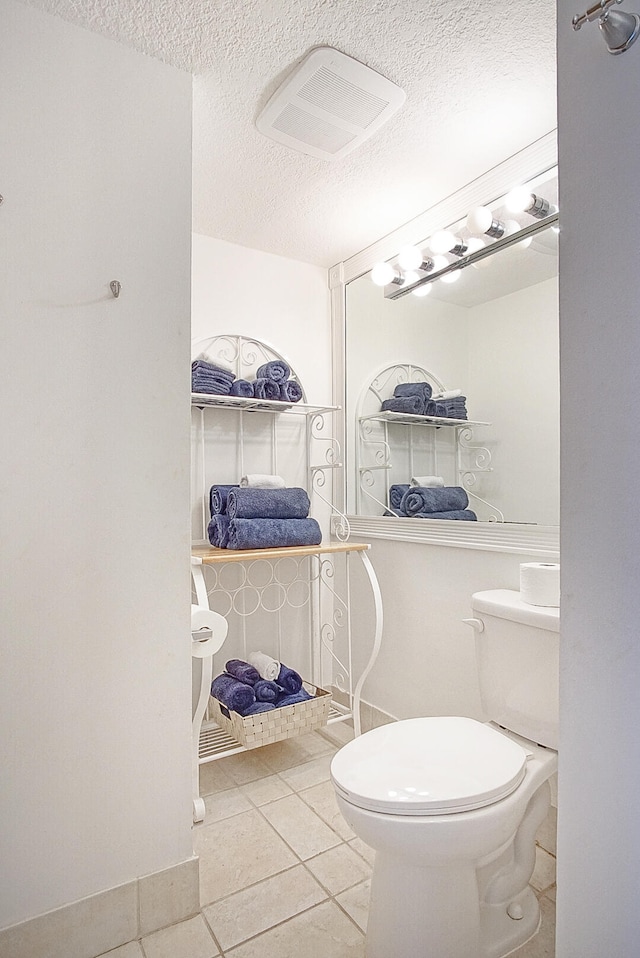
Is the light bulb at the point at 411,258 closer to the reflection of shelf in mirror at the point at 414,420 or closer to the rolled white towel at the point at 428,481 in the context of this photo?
the reflection of shelf in mirror at the point at 414,420

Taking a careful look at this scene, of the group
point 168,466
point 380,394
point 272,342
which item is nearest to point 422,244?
point 380,394

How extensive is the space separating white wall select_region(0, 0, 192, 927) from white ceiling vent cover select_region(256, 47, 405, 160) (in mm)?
270

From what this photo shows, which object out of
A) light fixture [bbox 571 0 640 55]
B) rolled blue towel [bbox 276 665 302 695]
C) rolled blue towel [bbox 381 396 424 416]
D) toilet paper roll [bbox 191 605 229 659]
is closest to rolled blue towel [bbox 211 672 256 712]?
rolled blue towel [bbox 276 665 302 695]

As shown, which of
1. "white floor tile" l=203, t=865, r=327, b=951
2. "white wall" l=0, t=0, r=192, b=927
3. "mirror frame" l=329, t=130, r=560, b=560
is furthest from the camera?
"mirror frame" l=329, t=130, r=560, b=560

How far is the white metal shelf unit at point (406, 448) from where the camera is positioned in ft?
6.48

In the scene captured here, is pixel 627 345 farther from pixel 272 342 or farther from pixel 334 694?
pixel 334 694

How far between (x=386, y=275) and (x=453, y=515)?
0.98 m

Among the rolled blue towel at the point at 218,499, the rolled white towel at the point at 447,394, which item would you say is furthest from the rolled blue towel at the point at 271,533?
the rolled white towel at the point at 447,394

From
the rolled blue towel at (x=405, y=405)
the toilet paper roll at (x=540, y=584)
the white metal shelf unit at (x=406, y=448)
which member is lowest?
the toilet paper roll at (x=540, y=584)

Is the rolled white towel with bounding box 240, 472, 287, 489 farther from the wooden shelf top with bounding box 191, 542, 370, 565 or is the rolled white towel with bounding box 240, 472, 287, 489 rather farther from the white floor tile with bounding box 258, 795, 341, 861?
the white floor tile with bounding box 258, 795, 341, 861

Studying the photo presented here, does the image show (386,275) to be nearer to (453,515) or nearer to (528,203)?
(528,203)

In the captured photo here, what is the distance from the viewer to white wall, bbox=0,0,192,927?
4.05ft

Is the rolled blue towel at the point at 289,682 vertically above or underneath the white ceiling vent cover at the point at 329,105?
underneath

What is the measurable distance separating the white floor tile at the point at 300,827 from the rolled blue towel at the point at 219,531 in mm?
906
